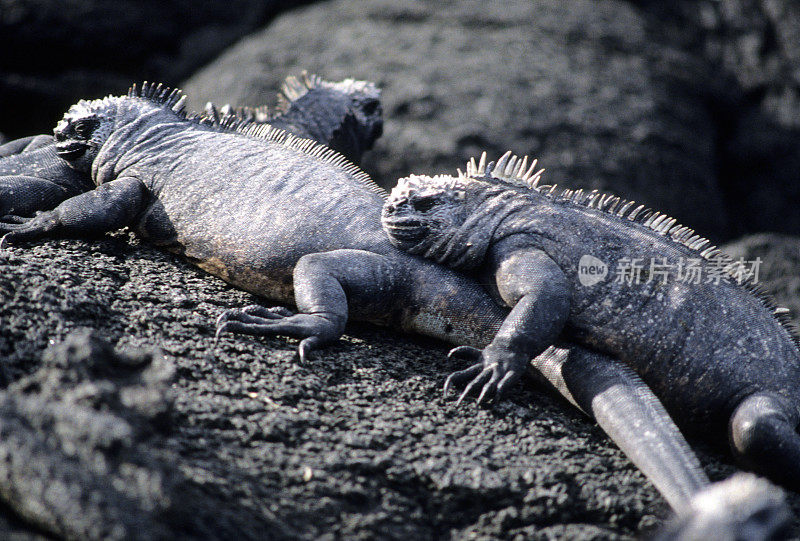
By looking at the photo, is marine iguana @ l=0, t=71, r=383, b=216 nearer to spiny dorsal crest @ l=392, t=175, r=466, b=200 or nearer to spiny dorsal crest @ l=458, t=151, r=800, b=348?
spiny dorsal crest @ l=392, t=175, r=466, b=200

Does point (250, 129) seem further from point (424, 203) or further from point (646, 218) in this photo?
point (646, 218)

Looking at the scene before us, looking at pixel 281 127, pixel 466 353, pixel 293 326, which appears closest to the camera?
pixel 293 326

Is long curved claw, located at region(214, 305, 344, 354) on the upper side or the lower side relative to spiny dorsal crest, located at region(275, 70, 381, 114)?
lower

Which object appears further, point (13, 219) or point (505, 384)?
point (13, 219)

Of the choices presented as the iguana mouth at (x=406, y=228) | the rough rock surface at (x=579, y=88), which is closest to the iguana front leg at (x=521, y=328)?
the iguana mouth at (x=406, y=228)

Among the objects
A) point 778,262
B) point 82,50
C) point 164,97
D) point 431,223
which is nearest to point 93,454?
point 431,223

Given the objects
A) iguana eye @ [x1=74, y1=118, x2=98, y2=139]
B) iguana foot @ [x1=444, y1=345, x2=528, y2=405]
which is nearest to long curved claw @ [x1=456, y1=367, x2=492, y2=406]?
iguana foot @ [x1=444, y1=345, x2=528, y2=405]

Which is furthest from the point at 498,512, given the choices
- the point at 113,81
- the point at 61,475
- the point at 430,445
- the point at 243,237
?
the point at 113,81
